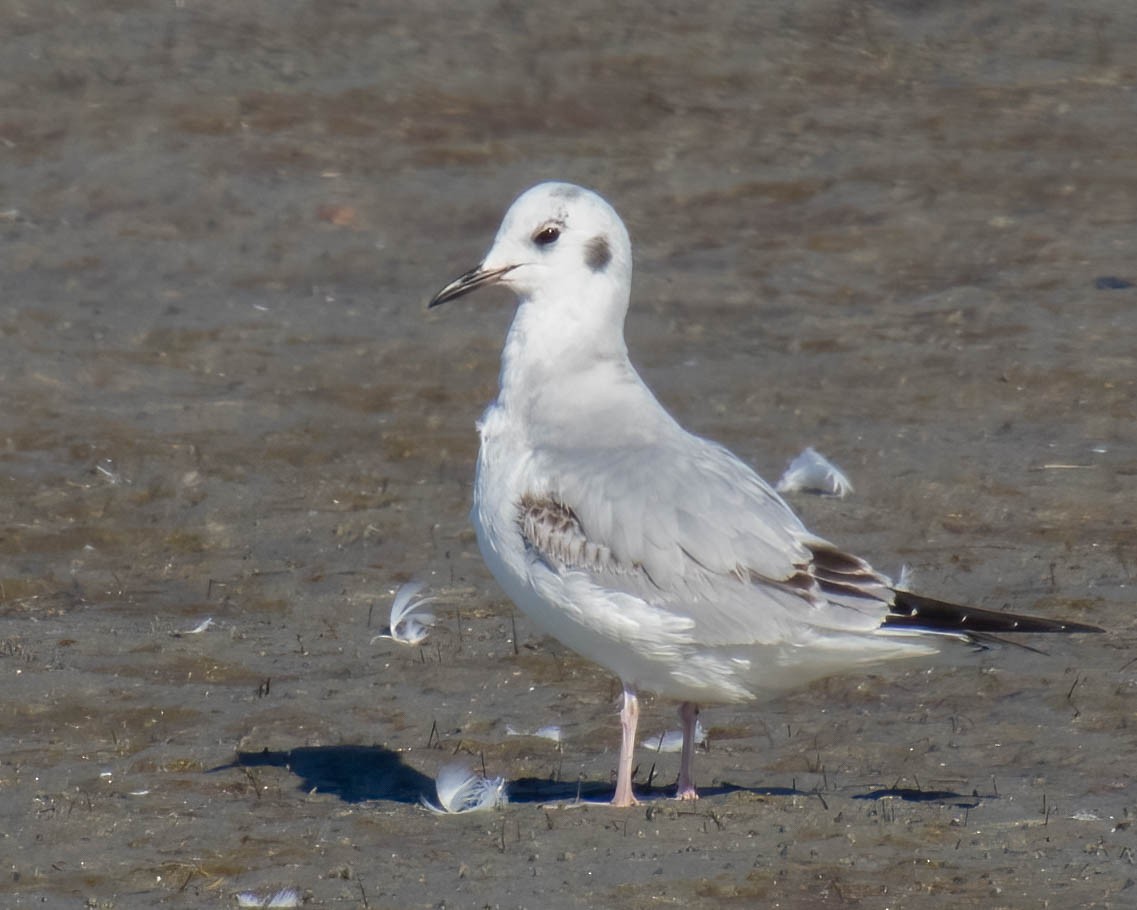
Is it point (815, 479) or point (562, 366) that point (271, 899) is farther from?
point (815, 479)

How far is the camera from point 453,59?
47.3 ft

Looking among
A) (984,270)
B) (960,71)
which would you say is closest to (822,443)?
(984,270)

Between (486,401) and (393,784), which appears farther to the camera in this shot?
(486,401)

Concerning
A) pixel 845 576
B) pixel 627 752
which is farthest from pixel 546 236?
pixel 627 752

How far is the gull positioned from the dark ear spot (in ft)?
1.21

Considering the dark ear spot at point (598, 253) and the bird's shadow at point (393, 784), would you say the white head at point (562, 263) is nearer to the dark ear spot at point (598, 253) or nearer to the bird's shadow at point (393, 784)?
the dark ear spot at point (598, 253)

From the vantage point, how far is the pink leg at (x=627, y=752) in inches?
225

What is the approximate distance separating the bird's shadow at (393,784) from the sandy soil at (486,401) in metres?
0.02

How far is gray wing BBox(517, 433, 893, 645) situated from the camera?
218 inches

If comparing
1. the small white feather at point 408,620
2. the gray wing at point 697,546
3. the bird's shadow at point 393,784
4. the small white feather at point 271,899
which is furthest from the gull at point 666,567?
the small white feather at point 408,620

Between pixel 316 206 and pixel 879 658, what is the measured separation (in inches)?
304

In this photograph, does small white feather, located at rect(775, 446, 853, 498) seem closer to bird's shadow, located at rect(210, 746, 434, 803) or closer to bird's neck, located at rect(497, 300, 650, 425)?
bird's neck, located at rect(497, 300, 650, 425)

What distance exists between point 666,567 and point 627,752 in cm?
55

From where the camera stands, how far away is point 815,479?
8797 mm
